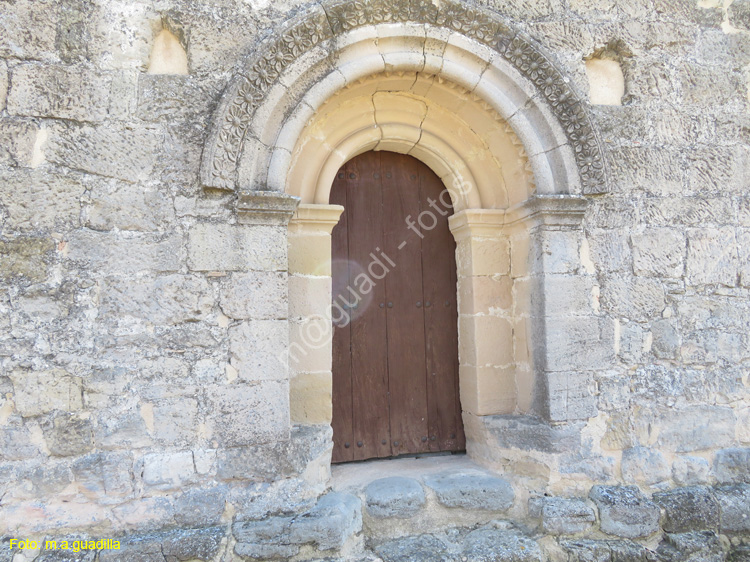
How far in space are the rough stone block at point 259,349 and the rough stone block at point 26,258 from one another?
910 millimetres

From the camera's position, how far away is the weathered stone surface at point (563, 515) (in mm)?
2732

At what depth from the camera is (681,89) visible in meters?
3.14

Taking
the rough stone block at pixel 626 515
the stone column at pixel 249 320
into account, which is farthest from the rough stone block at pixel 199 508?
the rough stone block at pixel 626 515

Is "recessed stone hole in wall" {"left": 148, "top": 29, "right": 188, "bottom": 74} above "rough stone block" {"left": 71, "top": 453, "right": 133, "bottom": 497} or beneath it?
above

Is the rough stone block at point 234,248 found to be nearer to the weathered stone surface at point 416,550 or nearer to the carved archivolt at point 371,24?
the carved archivolt at point 371,24

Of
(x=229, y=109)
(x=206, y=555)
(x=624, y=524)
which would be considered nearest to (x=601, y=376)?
(x=624, y=524)

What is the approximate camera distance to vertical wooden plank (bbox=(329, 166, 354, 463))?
10.3ft

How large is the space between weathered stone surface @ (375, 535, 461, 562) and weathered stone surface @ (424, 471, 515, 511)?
21cm

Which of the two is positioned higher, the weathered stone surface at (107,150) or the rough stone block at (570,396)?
the weathered stone surface at (107,150)

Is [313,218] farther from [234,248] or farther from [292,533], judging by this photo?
[292,533]

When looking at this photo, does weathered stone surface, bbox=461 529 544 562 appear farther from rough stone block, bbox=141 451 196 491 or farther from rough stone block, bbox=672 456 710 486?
rough stone block, bbox=141 451 196 491

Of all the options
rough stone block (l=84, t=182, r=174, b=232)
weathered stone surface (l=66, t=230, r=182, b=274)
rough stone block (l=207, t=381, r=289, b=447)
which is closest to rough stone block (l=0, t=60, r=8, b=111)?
rough stone block (l=84, t=182, r=174, b=232)

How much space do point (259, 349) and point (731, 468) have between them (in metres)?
2.86

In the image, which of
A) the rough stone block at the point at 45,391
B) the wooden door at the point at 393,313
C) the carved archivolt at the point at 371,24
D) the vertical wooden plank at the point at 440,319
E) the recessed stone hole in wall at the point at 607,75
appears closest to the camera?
the rough stone block at the point at 45,391
